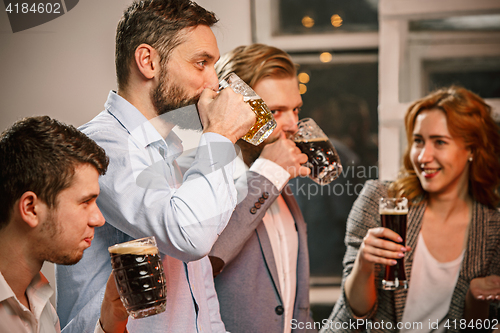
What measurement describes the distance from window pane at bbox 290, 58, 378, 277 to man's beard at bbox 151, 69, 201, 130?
3.52 ft

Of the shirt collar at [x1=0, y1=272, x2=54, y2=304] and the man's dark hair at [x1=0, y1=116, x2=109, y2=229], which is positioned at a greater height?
the man's dark hair at [x1=0, y1=116, x2=109, y2=229]

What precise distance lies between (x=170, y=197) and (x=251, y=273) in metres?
0.45

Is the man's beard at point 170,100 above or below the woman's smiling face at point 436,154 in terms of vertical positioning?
above

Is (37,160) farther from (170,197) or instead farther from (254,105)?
(254,105)

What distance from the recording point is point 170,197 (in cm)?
69

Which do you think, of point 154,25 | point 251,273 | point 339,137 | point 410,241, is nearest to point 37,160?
point 154,25

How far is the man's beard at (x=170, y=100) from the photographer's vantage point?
0.79m

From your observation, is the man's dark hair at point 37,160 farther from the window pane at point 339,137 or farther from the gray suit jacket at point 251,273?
the window pane at point 339,137

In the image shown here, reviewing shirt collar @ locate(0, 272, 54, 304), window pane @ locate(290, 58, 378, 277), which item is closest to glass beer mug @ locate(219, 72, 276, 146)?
shirt collar @ locate(0, 272, 54, 304)

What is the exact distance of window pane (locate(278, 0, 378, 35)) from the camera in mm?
1779

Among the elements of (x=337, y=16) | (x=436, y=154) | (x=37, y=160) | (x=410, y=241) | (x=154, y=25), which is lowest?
(x=410, y=241)

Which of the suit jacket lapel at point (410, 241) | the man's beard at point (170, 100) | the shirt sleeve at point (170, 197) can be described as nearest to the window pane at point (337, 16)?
the suit jacket lapel at point (410, 241)

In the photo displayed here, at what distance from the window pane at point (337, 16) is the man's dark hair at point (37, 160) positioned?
133 centimetres

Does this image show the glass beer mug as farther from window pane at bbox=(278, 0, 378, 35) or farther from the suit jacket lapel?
window pane at bbox=(278, 0, 378, 35)
